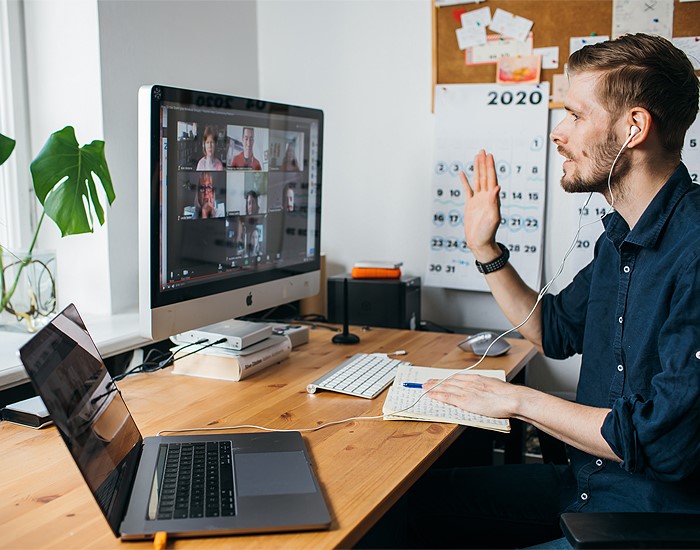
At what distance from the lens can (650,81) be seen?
1377 mm

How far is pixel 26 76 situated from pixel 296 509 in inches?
63.5

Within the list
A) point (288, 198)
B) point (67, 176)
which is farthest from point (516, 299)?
point (67, 176)

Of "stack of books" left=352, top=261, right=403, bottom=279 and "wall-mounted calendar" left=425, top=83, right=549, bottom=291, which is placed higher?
"wall-mounted calendar" left=425, top=83, right=549, bottom=291

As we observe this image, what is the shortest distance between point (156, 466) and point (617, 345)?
33.9 inches

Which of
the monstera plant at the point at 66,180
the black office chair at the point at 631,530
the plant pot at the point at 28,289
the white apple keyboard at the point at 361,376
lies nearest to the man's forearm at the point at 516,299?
the white apple keyboard at the point at 361,376

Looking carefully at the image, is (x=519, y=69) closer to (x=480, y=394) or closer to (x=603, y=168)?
(x=603, y=168)

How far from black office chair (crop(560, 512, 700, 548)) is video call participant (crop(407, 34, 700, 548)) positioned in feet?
0.43

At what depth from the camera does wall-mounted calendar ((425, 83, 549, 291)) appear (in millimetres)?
2268

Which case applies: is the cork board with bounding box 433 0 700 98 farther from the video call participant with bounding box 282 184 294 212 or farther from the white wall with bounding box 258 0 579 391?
the video call participant with bounding box 282 184 294 212

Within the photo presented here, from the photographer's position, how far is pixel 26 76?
6.85 feet

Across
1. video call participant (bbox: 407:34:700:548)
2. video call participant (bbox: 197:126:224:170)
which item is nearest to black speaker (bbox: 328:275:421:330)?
video call participant (bbox: 407:34:700:548)

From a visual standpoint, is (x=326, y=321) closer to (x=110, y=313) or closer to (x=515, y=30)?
(x=110, y=313)

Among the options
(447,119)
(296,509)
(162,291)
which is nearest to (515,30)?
(447,119)

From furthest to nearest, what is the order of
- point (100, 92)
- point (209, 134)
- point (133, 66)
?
point (133, 66), point (100, 92), point (209, 134)
